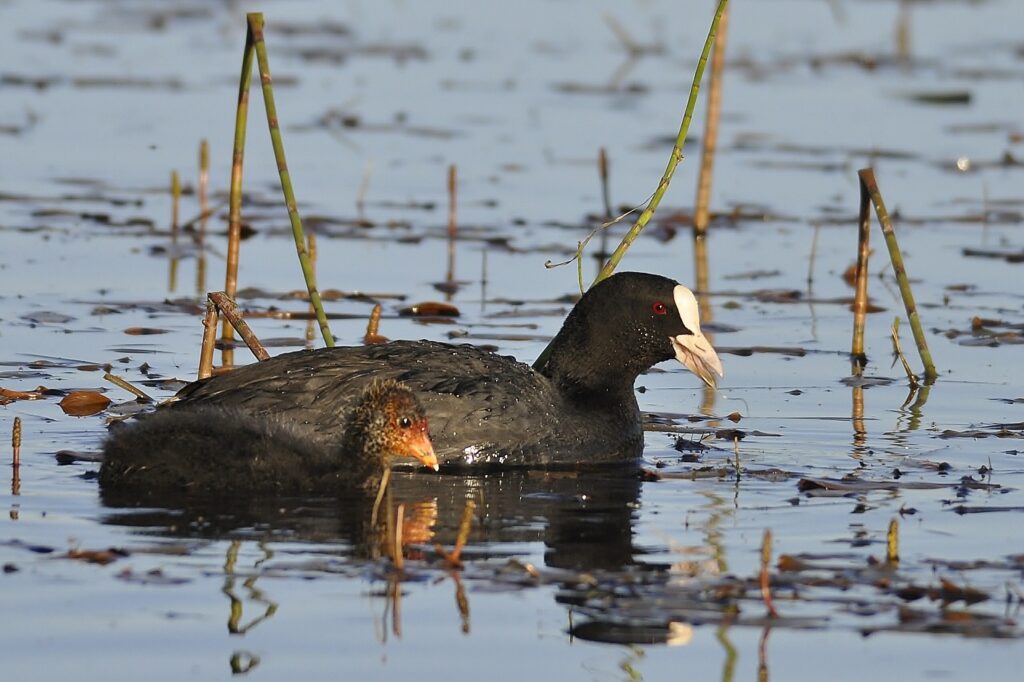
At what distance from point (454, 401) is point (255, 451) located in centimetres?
105

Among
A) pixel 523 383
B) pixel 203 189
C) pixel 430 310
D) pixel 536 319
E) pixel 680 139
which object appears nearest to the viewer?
pixel 523 383

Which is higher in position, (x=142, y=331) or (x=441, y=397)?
(x=142, y=331)

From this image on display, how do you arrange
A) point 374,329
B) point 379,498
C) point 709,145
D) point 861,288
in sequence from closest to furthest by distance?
point 379,498
point 374,329
point 861,288
point 709,145

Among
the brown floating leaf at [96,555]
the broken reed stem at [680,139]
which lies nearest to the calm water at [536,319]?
the brown floating leaf at [96,555]

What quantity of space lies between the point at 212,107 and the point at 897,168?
6.33 m

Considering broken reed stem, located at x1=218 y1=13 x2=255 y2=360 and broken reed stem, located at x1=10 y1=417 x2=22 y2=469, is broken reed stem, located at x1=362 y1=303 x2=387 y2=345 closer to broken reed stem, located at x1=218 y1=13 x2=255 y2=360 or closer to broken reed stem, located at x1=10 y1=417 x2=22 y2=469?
broken reed stem, located at x1=218 y1=13 x2=255 y2=360

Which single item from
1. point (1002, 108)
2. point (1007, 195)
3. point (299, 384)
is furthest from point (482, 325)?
point (1002, 108)

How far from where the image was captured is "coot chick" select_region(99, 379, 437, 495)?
6.93m

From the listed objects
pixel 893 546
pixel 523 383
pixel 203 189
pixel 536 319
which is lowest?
pixel 893 546

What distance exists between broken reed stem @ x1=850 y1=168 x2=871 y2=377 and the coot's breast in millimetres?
2136

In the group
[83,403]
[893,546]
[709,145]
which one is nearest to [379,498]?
[893,546]

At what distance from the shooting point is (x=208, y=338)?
8.53m

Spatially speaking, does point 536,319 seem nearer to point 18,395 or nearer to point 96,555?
point 18,395

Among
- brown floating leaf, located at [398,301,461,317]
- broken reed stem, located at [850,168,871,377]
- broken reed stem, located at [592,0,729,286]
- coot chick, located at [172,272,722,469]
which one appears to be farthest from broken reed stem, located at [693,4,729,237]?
coot chick, located at [172,272,722,469]
